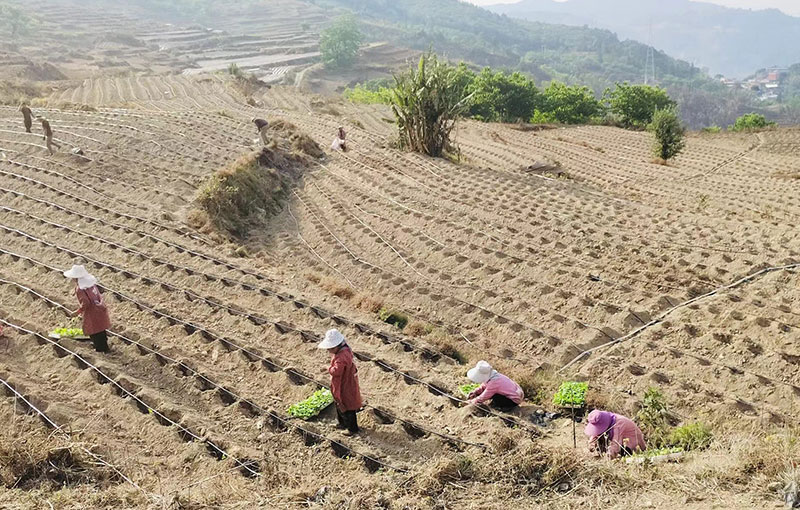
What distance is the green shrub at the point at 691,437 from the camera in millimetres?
5633

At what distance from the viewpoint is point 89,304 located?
24.1 ft

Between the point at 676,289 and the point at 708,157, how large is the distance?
1912 cm

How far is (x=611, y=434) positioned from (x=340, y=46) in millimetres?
89621

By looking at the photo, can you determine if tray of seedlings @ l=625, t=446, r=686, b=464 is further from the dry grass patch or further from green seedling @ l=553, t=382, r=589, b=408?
the dry grass patch

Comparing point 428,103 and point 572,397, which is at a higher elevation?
point 428,103

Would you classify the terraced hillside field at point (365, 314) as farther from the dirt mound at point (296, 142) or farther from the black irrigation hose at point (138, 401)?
the dirt mound at point (296, 142)

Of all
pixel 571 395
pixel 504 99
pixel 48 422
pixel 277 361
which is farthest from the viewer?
pixel 504 99

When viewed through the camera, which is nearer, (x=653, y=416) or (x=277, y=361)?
(x=653, y=416)

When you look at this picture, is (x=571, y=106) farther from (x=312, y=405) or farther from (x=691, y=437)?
(x=312, y=405)

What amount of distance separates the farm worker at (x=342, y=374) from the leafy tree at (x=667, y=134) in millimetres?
21436

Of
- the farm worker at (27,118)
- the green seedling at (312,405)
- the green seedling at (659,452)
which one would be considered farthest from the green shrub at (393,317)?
the farm worker at (27,118)

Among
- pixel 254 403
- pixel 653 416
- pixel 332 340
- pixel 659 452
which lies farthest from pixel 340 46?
pixel 659 452

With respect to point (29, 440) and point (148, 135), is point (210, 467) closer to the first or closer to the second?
point (29, 440)

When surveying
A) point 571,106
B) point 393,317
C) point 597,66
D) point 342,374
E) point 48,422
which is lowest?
point 393,317
